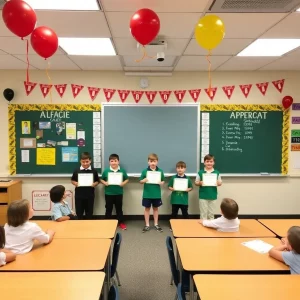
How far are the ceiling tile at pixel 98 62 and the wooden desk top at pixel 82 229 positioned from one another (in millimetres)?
2337

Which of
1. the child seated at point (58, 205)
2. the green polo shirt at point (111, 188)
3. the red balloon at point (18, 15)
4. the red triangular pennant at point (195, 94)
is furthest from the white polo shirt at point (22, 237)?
the red triangular pennant at point (195, 94)

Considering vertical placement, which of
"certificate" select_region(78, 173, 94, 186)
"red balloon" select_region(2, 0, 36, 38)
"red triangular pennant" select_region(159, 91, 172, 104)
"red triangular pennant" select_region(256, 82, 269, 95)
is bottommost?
"certificate" select_region(78, 173, 94, 186)

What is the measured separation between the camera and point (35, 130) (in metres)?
4.99

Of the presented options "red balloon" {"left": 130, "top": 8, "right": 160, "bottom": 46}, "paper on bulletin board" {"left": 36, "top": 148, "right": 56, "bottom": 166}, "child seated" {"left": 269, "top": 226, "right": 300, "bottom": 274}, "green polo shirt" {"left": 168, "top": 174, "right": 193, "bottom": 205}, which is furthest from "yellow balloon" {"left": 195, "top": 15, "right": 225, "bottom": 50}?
"paper on bulletin board" {"left": 36, "top": 148, "right": 56, "bottom": 166}

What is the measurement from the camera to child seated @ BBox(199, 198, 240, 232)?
2.65 metres

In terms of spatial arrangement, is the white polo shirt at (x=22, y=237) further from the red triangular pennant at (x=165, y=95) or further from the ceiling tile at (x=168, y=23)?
A: the red triangular pennant at (x=165, y=95)

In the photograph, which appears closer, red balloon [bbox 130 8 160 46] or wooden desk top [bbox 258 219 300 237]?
red balloon [bbox 130 8 160 46]

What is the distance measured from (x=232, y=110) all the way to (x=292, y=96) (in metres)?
1.09

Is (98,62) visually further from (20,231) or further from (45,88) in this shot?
(20,231)

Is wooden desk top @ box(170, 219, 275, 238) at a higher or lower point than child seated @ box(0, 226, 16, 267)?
lower

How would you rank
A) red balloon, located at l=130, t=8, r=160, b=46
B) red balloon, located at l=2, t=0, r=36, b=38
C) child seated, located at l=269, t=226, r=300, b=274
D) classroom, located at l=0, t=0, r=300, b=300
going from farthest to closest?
classroom, located at l=0, t=0, r=300, b=300 < red balloon, located at l=130, t=8, r=160, b=46 < red balloon, located at l=2, t=0, r=36, b=38 < child seated, located at l=269, t=226, r=300, b=274

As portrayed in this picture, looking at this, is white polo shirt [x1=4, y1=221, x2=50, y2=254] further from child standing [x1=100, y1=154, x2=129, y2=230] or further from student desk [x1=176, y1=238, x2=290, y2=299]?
child standing [x1=100, y1=154, x2=129, y2=230]

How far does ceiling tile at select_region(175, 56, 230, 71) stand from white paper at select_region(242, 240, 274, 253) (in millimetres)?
2687

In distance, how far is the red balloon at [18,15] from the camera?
6.71 feet
